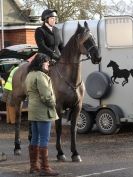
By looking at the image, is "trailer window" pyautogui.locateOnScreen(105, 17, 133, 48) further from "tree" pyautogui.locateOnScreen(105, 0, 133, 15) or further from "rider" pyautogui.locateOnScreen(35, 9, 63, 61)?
"tree" pyautogui.locateOnScreen(105, 0, 133, 15)

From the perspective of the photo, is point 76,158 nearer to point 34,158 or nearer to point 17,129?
point 34,158

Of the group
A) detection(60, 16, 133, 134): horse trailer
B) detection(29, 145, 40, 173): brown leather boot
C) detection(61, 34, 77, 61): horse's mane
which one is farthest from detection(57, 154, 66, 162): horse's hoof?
detection(60, 16, 133, 134): horse trailer

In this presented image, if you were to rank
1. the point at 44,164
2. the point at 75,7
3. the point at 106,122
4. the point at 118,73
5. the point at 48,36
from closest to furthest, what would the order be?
the point at 44,164
the point at 48,36
the point at 118,73
the point at 106,122
the point at 75,7

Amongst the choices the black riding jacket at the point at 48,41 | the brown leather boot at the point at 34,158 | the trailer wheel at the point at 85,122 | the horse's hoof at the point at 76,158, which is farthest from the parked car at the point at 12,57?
the brown leather boot at the point at 34,158

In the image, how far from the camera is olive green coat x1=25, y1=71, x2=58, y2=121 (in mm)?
8680

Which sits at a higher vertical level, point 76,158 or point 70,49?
point 70,49

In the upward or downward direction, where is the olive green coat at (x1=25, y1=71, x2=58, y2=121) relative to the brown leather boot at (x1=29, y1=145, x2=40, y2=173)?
upward

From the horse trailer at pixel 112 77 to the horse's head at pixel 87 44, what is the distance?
3695 mm

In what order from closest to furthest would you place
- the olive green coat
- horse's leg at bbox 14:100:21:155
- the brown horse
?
the olive green coat → the brown horse → horse's leg at bbox 14:100:21:155

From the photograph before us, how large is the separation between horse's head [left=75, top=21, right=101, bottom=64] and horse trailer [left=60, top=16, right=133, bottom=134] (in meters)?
3.69

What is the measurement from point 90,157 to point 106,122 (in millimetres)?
3546

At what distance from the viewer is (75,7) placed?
42.0 meters

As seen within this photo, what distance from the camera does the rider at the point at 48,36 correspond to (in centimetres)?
1073

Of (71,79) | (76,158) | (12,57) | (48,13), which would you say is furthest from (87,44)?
(12,57)
